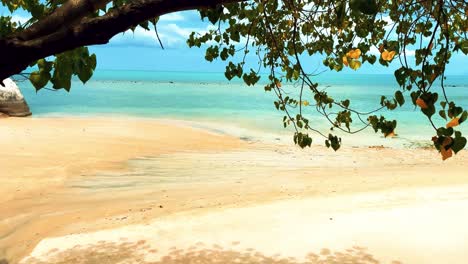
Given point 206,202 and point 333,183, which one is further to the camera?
point 333,183

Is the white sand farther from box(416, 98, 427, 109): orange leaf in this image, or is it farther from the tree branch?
the tree branch

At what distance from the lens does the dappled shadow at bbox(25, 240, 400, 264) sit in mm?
5469

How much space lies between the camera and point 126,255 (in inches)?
229

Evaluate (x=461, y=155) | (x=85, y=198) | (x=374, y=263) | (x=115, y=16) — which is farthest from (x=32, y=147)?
(x=461, y=155)

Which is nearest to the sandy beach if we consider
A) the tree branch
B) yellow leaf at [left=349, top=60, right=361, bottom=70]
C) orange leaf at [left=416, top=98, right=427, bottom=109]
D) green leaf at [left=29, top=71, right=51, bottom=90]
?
yellow leaf at [left=349, top=60, right=361, bottom=70]

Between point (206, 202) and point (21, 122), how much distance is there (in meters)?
17.3

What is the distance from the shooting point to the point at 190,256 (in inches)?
224

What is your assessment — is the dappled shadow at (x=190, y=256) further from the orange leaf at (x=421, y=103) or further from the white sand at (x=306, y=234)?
→ the orange leaf at (x=421, y=103)

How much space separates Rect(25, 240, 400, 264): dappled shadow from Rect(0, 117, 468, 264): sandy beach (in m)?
0.02

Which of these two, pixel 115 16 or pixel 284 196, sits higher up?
pixel 115 16

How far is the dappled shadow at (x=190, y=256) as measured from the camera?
547 centimetres

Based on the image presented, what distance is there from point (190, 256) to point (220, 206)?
261 centimetres

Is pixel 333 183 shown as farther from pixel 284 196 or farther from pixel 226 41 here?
pixel 226 41

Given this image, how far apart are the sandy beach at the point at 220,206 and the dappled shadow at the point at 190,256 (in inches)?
0.9
